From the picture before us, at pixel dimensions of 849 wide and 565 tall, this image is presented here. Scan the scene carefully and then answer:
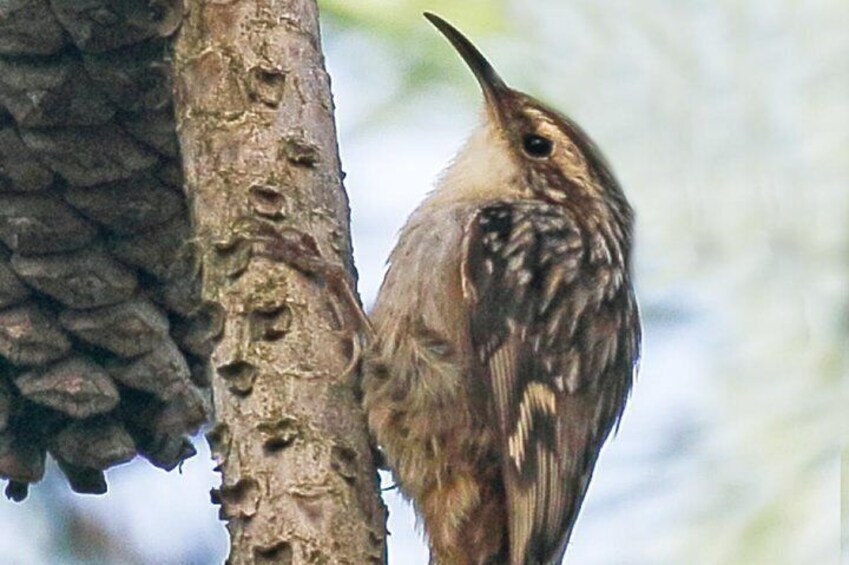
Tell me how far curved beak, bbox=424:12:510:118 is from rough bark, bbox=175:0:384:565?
17 cm

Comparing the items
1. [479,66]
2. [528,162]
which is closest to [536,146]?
[528,162]

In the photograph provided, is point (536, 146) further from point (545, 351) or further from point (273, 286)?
point (273, 286)

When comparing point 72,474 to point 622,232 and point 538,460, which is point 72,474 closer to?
point 538,460

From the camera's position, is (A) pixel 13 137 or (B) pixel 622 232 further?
(B) pixel 622 232

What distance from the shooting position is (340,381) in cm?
159

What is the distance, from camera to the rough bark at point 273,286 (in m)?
1.42

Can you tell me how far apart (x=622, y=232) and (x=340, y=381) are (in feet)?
3.10

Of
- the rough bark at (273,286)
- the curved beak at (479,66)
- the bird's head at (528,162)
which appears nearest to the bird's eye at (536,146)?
the bird's head at (528,162)

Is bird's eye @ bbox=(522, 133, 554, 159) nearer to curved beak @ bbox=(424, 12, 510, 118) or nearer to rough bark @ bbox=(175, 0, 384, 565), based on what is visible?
curved beak @ bbox=(424, 12, 510, 118)

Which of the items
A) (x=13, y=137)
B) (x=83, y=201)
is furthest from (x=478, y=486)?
(x=13, y=137)

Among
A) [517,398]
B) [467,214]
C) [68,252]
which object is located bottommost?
[68,252]

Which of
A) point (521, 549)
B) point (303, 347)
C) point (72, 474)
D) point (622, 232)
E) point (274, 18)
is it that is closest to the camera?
point (303, 347)

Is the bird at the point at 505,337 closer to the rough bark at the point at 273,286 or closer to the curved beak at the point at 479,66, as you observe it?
the curved beak at the point at 479,66

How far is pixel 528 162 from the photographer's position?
240 centimetres
